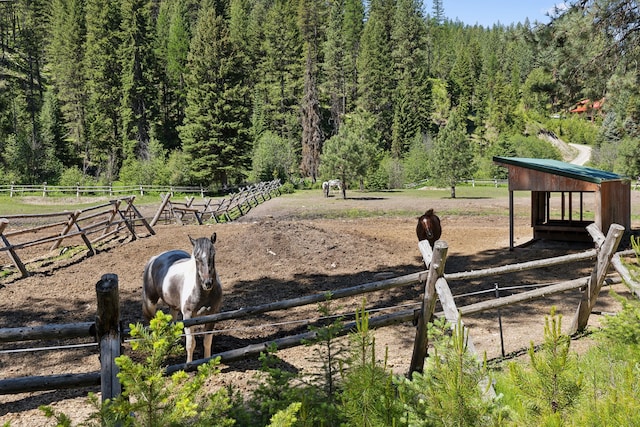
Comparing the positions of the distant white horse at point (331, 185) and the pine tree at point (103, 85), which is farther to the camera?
the pine tree at point (103, 85)

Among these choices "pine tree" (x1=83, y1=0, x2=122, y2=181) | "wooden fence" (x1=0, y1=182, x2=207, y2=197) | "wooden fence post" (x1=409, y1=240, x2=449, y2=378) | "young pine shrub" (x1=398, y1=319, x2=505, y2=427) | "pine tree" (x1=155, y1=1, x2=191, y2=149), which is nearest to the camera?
"young pine shrub" (x1=398, y1=319, x2=505, y2=427)

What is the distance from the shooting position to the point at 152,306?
694 cm

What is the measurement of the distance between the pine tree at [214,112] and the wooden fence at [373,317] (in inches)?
1590

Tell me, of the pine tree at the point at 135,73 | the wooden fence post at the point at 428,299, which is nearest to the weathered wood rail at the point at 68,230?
the wooden fence post at the point at 428,299

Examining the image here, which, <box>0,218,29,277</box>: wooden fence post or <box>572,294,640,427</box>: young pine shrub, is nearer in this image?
<box>572,294,640,427</box>: young pine shrub

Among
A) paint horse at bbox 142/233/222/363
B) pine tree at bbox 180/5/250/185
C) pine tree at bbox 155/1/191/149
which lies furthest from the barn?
pine tree at bbox 155/1/191/149

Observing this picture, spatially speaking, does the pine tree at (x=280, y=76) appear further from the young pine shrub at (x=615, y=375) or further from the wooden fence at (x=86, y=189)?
the young pine shrub at (x=615, y=375)

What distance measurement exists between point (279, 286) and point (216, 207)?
21575mm

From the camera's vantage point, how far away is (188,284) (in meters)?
6.09

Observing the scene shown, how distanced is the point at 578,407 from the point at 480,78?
9751cm

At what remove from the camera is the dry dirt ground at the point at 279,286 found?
20.1 feet

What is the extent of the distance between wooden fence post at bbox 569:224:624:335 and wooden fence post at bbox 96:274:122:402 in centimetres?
534

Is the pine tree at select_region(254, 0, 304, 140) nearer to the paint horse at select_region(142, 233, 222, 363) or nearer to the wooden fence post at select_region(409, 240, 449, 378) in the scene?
the paint horse at select_region(142, 233, 222, 363)

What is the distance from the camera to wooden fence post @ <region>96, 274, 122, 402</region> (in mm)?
3117
